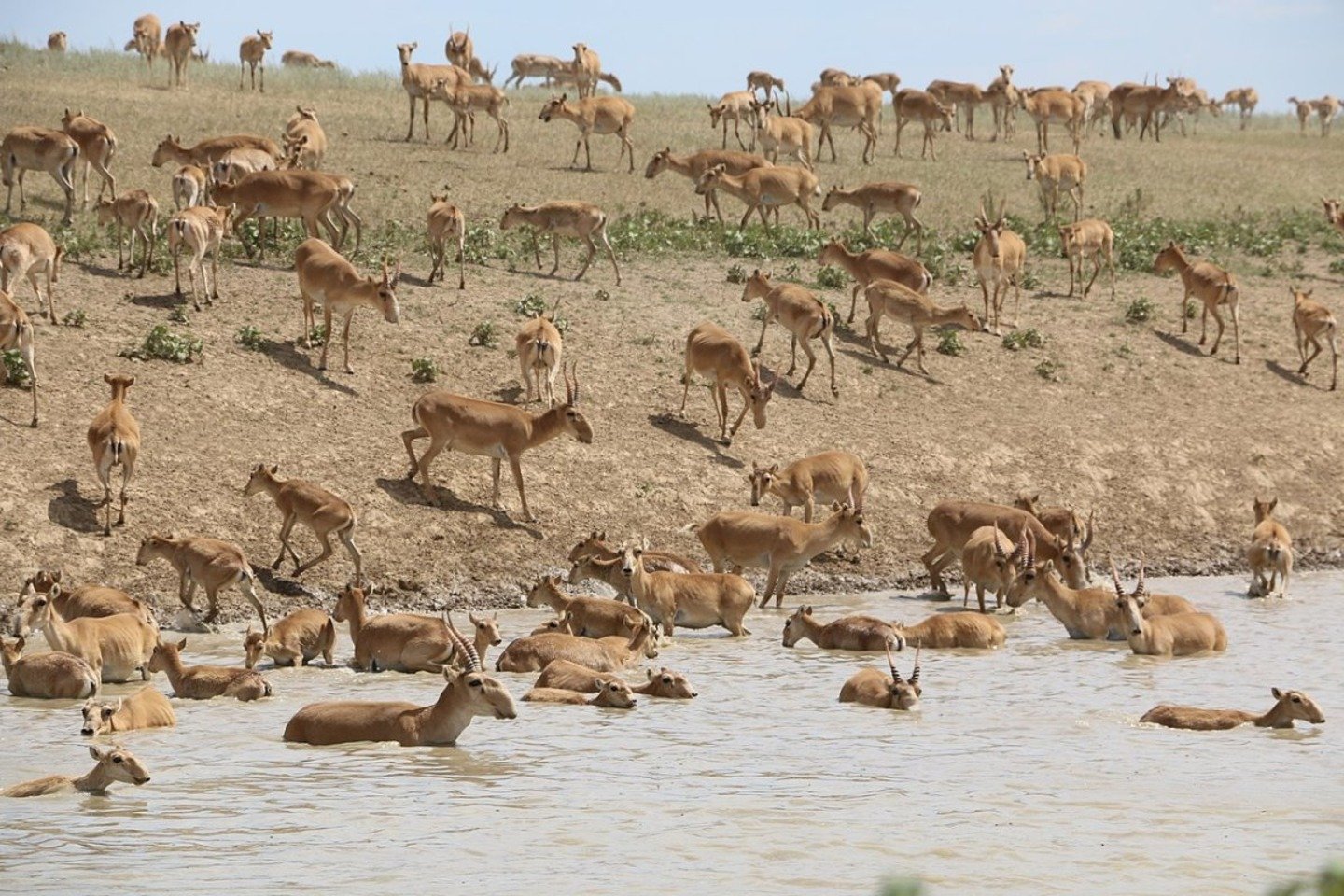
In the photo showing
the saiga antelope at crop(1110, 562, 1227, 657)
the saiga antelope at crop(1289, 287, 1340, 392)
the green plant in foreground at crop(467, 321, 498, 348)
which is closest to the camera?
the saiga antelope at crop(1110, 562, 1227, 657)

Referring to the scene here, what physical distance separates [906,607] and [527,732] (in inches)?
246

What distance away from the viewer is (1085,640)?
17.1 meters

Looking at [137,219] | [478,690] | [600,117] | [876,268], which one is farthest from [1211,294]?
[478,690]

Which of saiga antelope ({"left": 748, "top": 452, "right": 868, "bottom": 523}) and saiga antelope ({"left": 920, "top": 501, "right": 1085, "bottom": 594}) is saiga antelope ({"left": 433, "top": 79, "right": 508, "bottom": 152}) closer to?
saiga antelope ({"left": 748, "top": 452, "right": 868, "bottom": 523})

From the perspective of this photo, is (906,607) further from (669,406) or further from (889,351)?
(889,351)

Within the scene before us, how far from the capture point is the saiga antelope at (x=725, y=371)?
21453 mm

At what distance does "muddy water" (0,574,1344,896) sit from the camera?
31.5ft

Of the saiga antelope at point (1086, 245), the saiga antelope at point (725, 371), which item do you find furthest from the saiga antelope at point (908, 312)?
the saiga antelope at point (1086, 245)

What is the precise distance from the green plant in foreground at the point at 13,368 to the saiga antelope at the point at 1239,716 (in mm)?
11002

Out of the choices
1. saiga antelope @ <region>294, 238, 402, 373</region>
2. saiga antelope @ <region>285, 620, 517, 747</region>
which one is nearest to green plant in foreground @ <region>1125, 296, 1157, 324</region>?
saiga antelope @ <region>294, 238, 402, 373</region>

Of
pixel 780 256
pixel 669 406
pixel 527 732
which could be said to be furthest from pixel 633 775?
pixel 780 256

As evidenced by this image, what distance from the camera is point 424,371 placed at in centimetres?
2136

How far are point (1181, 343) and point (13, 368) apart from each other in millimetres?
→ 15163

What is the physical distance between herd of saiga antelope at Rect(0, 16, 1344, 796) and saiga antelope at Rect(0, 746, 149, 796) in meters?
0.01
